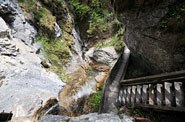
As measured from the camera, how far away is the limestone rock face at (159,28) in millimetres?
2247

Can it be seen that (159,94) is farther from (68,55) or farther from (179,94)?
(68,55)

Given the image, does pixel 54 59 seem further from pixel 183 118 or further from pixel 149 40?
pixel 183 118

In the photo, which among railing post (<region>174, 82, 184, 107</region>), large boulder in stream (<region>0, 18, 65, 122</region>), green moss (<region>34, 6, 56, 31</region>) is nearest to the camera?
railing post (<region>174, 82, 184, 107</region>)

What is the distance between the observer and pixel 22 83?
498 cm

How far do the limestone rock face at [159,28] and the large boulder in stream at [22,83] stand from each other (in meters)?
5.53

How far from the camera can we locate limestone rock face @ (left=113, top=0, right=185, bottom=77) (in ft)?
7.37

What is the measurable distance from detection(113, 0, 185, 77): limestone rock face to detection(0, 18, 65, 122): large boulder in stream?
18.1 ft

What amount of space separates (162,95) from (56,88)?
6168 millimetres

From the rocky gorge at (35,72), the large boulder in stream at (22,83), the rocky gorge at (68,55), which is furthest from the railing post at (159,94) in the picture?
the large boulder in stream at (22,83)

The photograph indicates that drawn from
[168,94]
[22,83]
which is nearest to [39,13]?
[22,83]

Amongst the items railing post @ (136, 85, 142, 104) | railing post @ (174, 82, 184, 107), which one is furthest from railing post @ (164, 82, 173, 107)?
railing post @ (136, 85, 142, 104)

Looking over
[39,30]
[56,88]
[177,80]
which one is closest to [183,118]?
[177,80]

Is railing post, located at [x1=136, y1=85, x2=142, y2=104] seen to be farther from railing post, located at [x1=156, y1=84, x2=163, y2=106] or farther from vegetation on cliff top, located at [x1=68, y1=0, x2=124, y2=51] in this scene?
vegetation on cliff top, located at [x1=68, y1=0, x2=124, y2=51]

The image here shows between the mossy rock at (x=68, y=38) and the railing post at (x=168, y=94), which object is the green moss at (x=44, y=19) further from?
the railing post at (x=168, y=94)
